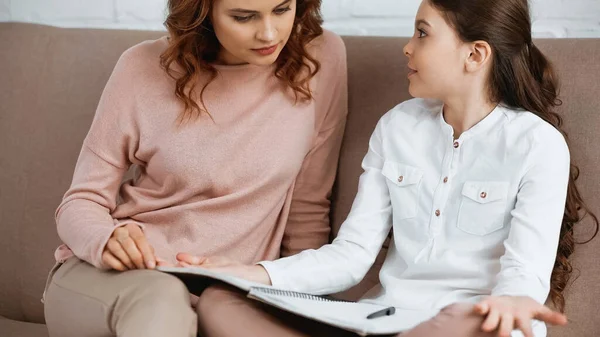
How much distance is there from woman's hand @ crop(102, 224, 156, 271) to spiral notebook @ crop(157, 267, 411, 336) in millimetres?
32

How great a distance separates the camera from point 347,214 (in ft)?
5.65

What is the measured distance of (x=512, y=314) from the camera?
1.20 metres

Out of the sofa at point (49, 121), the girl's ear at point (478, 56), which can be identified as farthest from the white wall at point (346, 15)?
the girl's ear at point (478, 56)

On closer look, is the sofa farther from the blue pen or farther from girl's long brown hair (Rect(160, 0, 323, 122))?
the blue pen

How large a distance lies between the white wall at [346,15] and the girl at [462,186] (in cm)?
31

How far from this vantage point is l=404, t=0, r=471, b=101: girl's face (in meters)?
1.48

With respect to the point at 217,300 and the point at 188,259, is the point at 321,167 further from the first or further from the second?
the point at 217,300

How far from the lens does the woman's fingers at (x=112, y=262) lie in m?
1.42

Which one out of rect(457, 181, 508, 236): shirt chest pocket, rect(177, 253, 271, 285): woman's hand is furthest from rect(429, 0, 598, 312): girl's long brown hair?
rect(177, 253, 271, 285): woman's hand

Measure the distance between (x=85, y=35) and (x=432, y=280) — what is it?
983 mm

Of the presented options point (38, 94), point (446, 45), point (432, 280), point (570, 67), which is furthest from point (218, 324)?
point (38, 94)

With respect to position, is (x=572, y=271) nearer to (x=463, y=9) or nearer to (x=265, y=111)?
(x=463, y=9)

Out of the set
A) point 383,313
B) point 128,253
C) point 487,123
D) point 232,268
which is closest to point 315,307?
point 383,313

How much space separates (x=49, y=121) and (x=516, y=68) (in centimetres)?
100
